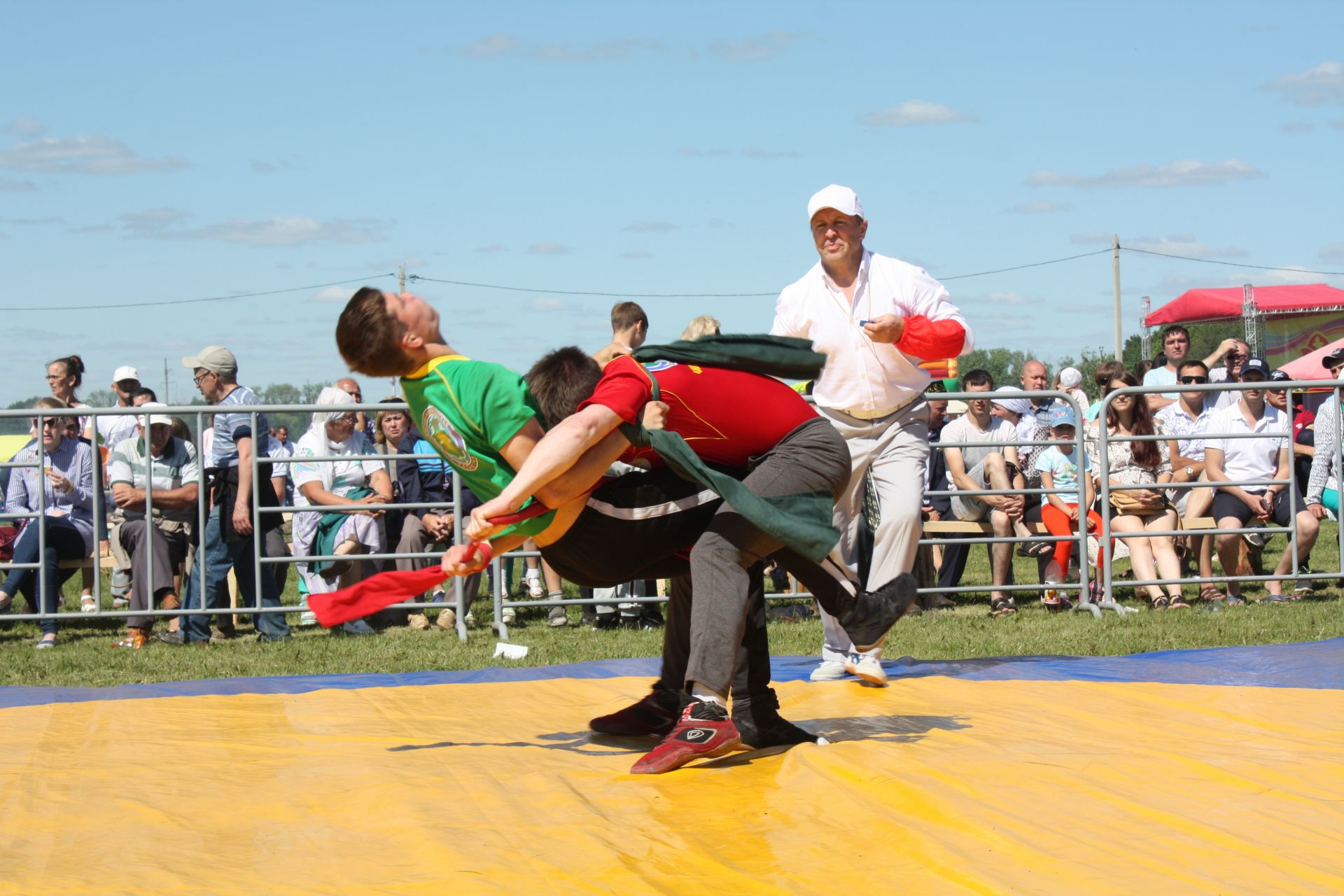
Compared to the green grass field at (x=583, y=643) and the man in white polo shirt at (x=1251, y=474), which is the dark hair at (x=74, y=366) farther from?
the man in white polo shirt at (x=1251, y=474)

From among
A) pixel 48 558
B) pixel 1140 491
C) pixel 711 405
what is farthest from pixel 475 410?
pixel 1140 491

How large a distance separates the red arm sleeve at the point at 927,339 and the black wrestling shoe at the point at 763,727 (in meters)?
1.76

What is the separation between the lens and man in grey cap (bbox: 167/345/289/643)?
8.29 meters

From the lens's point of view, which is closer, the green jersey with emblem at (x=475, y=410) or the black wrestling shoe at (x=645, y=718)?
the green jersey with emblem at (x=475, y=410)

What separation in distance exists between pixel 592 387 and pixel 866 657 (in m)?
1.99

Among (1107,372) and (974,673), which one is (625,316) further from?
(1107,372)

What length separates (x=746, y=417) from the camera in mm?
3959

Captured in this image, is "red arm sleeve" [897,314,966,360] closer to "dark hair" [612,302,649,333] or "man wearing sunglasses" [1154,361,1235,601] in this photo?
"dark hair" [612,302,649,333]

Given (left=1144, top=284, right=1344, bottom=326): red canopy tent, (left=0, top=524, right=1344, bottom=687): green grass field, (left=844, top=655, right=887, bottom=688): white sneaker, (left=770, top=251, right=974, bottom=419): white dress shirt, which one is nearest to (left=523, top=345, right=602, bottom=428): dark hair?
(left=770, top=251, right=974, bottom=419): white dress shirt

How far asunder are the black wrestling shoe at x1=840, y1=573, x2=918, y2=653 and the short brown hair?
1668 millimetres

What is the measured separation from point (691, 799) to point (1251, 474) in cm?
714

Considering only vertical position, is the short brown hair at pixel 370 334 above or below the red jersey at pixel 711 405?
above

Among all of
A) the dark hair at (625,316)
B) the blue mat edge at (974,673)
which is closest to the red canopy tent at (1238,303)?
the dark hair at (625,316)

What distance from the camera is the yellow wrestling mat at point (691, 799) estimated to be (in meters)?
2.69
